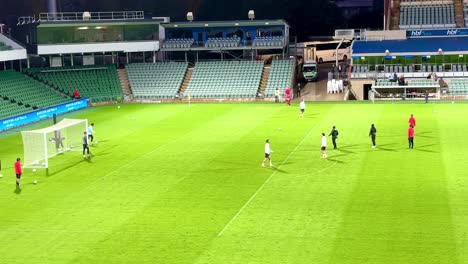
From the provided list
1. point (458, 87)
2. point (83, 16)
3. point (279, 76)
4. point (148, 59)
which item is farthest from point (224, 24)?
point (458, 87)

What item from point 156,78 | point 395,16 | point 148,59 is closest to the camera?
point 156,78

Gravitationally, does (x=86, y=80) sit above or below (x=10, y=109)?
above

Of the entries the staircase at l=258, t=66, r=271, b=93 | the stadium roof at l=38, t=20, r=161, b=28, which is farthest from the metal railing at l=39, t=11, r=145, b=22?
the staircase at l=258, t=66, r=271, b=93

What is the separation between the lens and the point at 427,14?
80000 mm

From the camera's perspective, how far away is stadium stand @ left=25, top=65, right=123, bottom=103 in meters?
65.7

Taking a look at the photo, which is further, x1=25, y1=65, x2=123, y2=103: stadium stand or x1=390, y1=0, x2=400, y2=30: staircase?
x1=390, y1=0, x2=400, y2=30: staircase

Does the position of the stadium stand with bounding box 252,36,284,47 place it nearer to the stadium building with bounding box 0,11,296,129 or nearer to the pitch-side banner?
the stadium building with bounding box 0,11,296,129

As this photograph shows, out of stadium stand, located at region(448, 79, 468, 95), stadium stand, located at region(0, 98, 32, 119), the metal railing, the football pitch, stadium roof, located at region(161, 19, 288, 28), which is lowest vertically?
the football pitch

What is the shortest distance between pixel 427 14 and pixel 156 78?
32803mm

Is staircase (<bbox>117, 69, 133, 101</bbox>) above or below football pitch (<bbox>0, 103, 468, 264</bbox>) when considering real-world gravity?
above

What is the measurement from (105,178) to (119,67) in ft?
135

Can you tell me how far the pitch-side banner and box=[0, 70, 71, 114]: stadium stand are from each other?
1.55m

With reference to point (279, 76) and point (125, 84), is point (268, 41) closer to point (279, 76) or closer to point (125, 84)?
point (279, 76)

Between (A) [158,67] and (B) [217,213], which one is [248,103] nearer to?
(A) [158,67]
